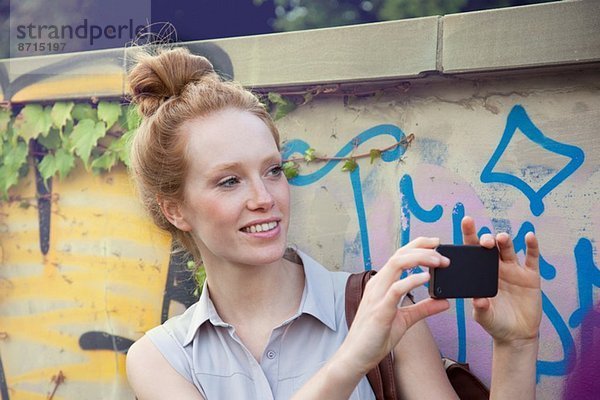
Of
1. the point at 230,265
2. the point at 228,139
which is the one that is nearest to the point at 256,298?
the point at 230,265

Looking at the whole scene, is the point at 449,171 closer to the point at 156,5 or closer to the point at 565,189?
the point at 565,189

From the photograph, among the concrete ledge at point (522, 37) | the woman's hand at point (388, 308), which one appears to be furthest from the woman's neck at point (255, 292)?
the concrete ledge at point (522, 37)

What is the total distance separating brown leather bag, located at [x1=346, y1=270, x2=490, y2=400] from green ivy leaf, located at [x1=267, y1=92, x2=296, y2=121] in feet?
2.53

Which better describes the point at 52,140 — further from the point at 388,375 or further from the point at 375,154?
the point at 388,375

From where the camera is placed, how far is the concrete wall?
7.84 ft

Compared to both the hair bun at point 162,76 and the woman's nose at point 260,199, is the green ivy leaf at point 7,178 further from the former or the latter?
the woman's nose at point 260,199

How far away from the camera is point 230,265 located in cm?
249

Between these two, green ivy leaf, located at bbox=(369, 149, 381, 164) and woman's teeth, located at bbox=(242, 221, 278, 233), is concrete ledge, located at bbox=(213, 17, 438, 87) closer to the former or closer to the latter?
green ivy leaf, located at bbox=(369, 149, 381, 164)

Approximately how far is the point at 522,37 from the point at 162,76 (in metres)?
1.11

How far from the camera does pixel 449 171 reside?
2.62m

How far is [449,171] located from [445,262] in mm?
828

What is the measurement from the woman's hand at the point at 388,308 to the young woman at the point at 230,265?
249 mm

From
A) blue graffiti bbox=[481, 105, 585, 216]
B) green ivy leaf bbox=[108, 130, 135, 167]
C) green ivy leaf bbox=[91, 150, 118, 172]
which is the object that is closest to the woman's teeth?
blue graffiti bbox=[481, 105, 585, 216]

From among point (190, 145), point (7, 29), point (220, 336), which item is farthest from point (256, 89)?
point (7, 29)
